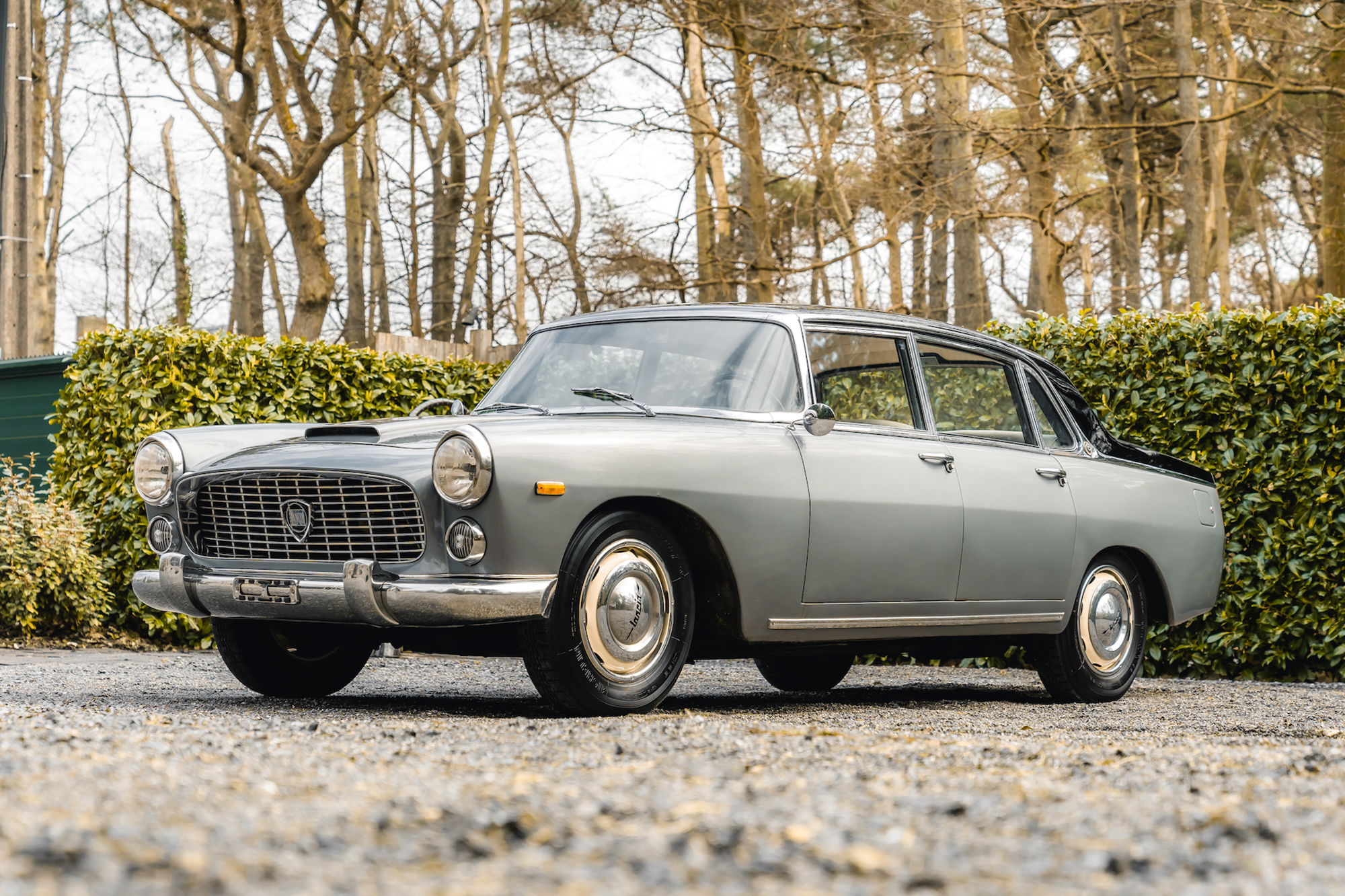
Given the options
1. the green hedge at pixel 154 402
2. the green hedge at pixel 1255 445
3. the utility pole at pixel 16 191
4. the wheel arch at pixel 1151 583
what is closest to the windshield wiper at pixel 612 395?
the wheel arch at pixel 1151 583

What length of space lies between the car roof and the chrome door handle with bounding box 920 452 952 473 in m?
0.70

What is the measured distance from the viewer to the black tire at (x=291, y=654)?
19.6ft

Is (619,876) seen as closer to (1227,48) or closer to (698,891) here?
(698,891)

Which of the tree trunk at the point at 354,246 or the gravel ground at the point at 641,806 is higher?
the tree trunk at the point at 354,246

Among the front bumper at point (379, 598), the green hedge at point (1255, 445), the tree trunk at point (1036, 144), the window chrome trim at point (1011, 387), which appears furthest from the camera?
the tree trunk at point (1036, 144)

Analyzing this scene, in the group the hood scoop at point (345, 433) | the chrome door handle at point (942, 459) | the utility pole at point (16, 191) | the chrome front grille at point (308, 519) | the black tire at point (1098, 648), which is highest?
the utility pole at point (16, 191)

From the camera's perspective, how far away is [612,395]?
581 cm

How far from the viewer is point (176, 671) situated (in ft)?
25.3

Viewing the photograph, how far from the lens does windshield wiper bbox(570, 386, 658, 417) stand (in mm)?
5699

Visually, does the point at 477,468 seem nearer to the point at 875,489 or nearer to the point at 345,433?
the point at 345,433

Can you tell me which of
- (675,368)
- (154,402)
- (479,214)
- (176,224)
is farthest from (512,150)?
(675,368)

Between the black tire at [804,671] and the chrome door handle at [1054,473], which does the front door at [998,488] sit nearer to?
the chrome door handle at [1054,473]

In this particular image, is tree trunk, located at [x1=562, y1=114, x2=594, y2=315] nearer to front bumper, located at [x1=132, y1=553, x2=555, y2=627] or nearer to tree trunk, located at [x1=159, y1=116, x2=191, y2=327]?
tree trunk, located at [x1=159, y1=116, x2=191, y2=327]

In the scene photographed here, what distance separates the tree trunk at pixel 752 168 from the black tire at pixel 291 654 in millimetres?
11329
